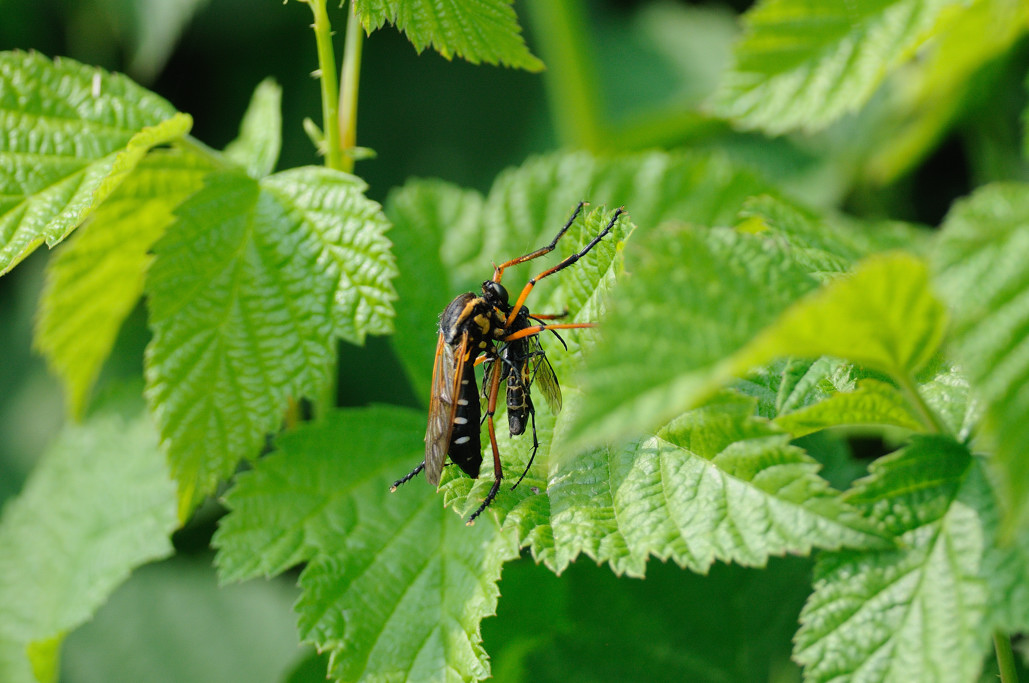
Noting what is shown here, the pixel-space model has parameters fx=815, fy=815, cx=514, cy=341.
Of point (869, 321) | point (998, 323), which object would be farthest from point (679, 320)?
point (998, 323)

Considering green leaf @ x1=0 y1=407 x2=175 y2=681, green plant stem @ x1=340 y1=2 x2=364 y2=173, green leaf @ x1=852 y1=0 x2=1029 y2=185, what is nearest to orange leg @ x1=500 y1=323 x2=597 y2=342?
green plant stem @ x1=340 y1=2 x2=364 y2=173

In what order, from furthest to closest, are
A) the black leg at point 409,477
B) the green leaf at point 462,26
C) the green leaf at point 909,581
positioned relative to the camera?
the black leg at point 409,477
the green leaf at point 462,26
the green leaf at point 909,581

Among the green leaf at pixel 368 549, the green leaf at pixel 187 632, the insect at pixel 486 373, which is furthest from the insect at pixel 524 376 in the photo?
the green leaf at pixel 187 632

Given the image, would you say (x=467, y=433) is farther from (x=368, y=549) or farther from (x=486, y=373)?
(x=368, y=549)

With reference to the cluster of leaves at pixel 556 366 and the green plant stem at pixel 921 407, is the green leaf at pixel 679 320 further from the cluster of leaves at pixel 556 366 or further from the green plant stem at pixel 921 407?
the green plant stem at pixel 921 407

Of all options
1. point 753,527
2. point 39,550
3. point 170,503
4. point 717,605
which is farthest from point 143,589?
point 753,527

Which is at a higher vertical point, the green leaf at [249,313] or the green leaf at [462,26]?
the green leaf at [462,26]

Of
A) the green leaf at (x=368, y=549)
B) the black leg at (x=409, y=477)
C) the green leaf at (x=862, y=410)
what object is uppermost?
the green leaf at (x=862, y=410)

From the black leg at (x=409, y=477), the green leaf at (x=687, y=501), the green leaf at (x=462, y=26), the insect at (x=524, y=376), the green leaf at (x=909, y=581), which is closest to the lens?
the green leaf at (x=909, y=581)
